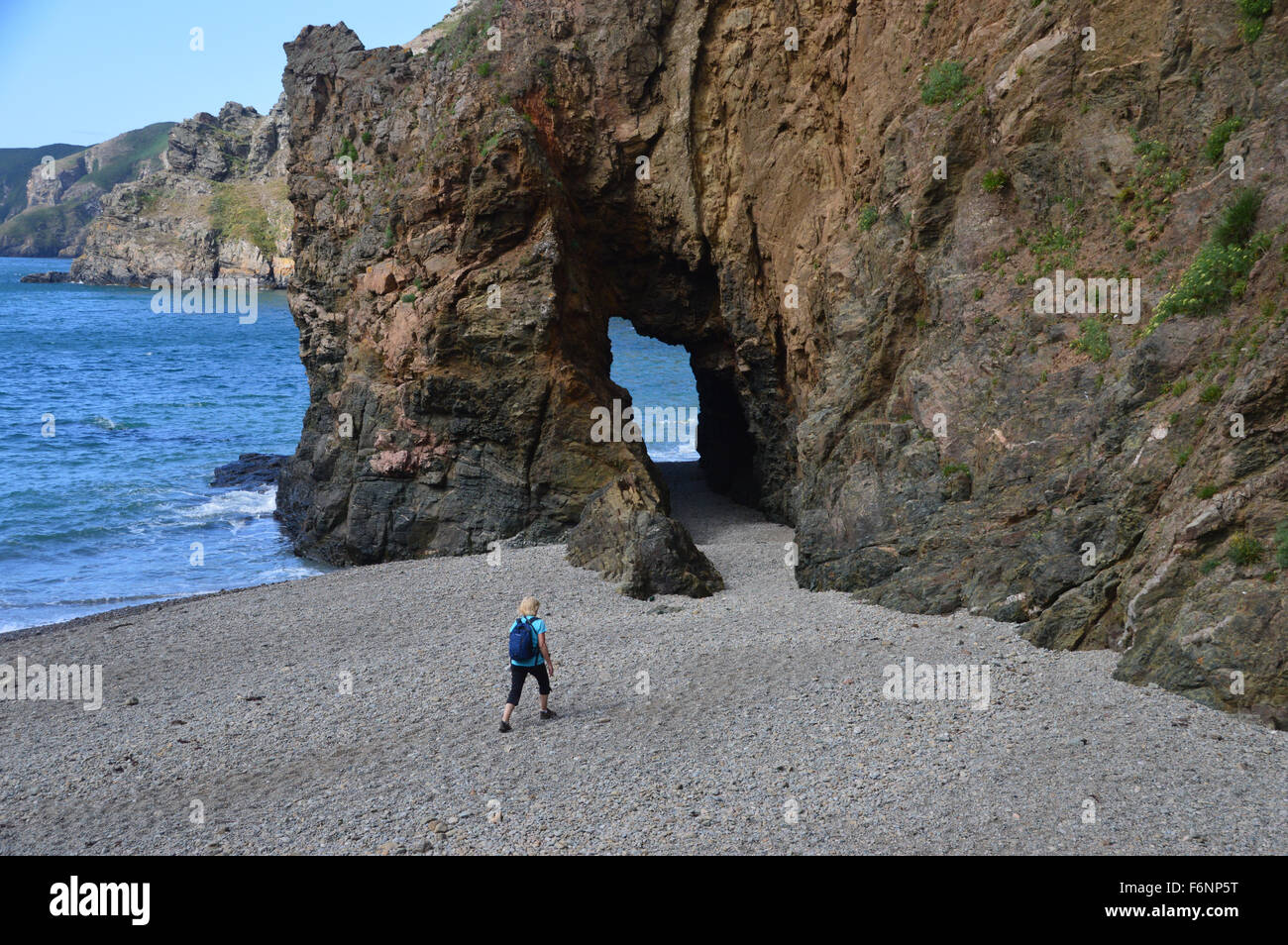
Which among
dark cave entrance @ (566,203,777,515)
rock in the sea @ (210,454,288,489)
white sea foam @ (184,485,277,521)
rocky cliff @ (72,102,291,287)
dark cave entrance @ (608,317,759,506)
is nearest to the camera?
dark cave entrance @ (566,203,777,515)

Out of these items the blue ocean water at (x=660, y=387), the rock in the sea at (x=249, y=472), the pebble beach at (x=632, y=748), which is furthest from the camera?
the blue ocean water at (x=660, y=387)

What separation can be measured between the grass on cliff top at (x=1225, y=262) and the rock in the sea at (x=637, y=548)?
32.4 feet

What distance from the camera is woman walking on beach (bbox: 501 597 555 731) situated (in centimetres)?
1272

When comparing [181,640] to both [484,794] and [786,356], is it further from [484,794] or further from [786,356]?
[786,356]

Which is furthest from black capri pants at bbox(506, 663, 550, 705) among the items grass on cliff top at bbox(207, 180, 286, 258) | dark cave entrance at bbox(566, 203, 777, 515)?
grass on cliff top at bbox(207, 180, 286, 258)

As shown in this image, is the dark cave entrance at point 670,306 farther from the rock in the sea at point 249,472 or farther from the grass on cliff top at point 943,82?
the rock in the sea at point 249,472

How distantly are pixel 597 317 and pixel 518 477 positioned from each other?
5.60 m

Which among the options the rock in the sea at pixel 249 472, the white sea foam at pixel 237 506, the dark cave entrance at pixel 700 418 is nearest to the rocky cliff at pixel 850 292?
the dark cave entrance at pixel 700 418

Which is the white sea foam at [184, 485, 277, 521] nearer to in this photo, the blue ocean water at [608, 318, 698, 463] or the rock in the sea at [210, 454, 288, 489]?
the rock in the sea at [210, 454, 288, 489]

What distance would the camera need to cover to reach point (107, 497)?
1318 inches

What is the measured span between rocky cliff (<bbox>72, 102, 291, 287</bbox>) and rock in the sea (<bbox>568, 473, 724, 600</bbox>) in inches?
4596

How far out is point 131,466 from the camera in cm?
3872

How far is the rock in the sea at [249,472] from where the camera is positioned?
3647 cm

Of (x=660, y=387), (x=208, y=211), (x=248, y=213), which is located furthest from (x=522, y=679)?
(x=208, y=211)
